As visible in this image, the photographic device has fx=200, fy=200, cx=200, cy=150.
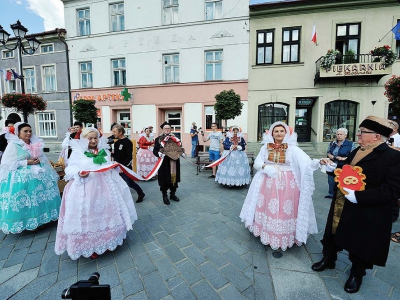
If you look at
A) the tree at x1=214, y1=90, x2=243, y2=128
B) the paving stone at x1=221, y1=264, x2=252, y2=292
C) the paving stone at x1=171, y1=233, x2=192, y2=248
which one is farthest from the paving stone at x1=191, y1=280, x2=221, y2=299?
the tree at x1=214, y1=90, x2=243, y2=128

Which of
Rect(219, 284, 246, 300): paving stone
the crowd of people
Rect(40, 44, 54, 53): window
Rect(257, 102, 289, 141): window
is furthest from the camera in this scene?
Rect(40, 44, 54, 53): window

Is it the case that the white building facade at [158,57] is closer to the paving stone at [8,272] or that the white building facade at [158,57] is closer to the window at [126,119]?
the window at [126,119]

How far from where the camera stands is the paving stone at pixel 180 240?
311 centimetres

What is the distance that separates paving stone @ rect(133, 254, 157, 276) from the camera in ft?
8.32

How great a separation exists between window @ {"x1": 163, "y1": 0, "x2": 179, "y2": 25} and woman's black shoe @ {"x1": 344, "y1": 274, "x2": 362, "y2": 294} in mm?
14308

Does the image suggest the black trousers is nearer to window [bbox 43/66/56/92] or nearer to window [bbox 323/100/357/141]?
window [bbox 323/100/357/141]

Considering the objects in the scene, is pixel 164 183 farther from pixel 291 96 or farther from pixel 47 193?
pixel 291 96

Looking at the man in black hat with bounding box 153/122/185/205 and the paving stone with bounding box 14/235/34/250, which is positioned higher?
the man in black hat with bounding box 153/122/185/205

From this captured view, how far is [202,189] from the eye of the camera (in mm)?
5918

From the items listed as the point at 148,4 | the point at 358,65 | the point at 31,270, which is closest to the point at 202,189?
the point at 31,270

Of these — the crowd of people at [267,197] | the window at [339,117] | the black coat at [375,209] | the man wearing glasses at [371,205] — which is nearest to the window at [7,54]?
the crowd of people at [267,197]

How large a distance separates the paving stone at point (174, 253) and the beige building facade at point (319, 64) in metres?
10.1

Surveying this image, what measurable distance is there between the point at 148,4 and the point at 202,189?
12685 mm

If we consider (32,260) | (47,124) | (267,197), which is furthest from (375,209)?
(47,124)
